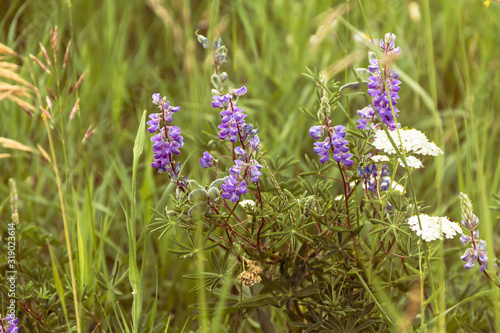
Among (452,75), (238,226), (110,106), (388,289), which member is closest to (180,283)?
(238,226)

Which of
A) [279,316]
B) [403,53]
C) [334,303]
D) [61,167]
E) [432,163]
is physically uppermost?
[403,53]

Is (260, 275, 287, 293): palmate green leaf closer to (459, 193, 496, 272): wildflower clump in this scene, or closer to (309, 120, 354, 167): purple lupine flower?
(309, 120, 354, 167): purple lupine flower

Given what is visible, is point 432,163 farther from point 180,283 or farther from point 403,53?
point 180,283

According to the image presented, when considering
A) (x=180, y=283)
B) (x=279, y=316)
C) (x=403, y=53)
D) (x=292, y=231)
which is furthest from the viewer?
(x=403, y=53)

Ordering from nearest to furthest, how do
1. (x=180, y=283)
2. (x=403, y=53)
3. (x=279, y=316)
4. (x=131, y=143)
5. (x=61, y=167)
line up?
(x=279, y=316) < (x=180, y=283) < (x=61, y=167) < (x=131, y=143) < (x=403, y=53)

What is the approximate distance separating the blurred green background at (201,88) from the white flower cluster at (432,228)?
843mm

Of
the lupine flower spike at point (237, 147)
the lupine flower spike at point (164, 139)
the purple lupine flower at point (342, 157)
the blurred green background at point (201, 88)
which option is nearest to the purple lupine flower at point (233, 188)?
the lupine flower spike at point (237, 147)

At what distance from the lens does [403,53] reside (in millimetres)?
3174

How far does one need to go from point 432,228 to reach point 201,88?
68.1 inches

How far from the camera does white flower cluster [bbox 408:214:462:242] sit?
136cm

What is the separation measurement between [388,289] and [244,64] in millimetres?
1699

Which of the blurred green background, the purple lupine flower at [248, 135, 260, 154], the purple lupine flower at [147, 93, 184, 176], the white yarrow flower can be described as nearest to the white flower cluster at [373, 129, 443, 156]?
the white yarrow flower

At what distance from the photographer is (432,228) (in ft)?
4.54

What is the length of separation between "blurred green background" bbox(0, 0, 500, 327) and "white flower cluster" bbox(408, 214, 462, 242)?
2.77ft
